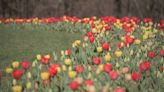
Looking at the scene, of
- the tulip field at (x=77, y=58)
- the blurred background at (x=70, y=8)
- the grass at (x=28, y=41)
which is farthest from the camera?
the blurred background at (x=70, y=8)

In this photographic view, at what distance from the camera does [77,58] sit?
5727 mm

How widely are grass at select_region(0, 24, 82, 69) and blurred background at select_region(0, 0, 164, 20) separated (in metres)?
3.13

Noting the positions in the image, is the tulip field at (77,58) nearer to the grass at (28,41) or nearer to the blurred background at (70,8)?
the grass at (28,41)

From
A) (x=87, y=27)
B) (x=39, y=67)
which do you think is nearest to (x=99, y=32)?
(x=87, y=27)

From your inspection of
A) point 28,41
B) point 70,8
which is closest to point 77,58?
point 28,41

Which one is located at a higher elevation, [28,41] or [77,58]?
[28,41]

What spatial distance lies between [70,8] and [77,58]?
8.46m

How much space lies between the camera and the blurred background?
39.3 ft

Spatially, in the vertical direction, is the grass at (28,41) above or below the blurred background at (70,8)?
below

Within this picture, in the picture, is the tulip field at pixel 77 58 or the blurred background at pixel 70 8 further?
the blurred background at pixel 70 8

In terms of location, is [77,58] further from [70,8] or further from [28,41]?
[70,8]

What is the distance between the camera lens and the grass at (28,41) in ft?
22.0

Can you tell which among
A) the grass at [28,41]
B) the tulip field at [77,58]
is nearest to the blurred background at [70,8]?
the tulip field at [77,58]

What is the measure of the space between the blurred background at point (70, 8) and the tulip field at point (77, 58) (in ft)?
7.59
